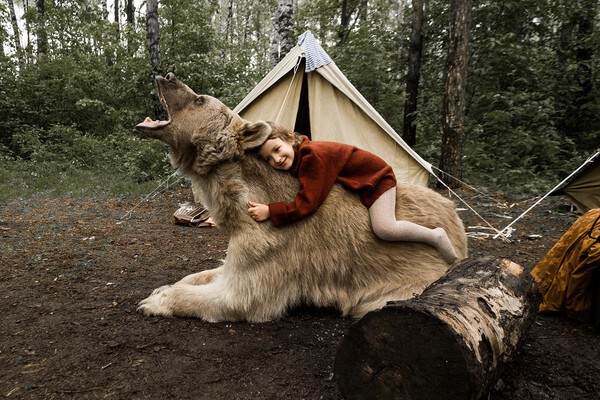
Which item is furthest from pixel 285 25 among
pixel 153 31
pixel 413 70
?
pixel 153 31

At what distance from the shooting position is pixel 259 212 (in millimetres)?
2545

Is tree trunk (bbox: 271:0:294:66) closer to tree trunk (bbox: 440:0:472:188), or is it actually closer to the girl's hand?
tree trunk (bbox: 440:0:472:188)

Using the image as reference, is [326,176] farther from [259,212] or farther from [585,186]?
[585,186]

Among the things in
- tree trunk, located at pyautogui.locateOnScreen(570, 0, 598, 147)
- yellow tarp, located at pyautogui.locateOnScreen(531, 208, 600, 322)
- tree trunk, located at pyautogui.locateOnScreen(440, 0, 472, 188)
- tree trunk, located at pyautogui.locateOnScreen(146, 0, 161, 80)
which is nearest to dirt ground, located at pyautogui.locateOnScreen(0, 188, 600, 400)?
yellow tarp, located at pyautogui.locateOnScreen(531, 208, 600, 322)

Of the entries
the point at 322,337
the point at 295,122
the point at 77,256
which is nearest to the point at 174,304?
the point at 322,337

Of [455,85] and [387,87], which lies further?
[387,87]

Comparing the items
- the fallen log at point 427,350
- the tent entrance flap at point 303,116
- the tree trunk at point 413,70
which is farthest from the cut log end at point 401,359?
the tree trunk at point 413,70

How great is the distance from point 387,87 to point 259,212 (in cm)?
977

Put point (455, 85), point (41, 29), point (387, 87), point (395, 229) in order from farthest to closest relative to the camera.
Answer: point (41, 29)
point (387, 87)
point (455, 85)
point (395, 229)

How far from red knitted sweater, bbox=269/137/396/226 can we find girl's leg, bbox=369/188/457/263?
7 cm

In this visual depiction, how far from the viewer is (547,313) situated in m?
2.87

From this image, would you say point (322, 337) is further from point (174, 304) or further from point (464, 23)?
point (464, 23)

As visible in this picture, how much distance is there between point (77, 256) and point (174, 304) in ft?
6.84

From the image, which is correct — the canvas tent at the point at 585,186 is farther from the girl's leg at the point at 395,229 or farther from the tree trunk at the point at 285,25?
the tree trunk at the point at 285,25
